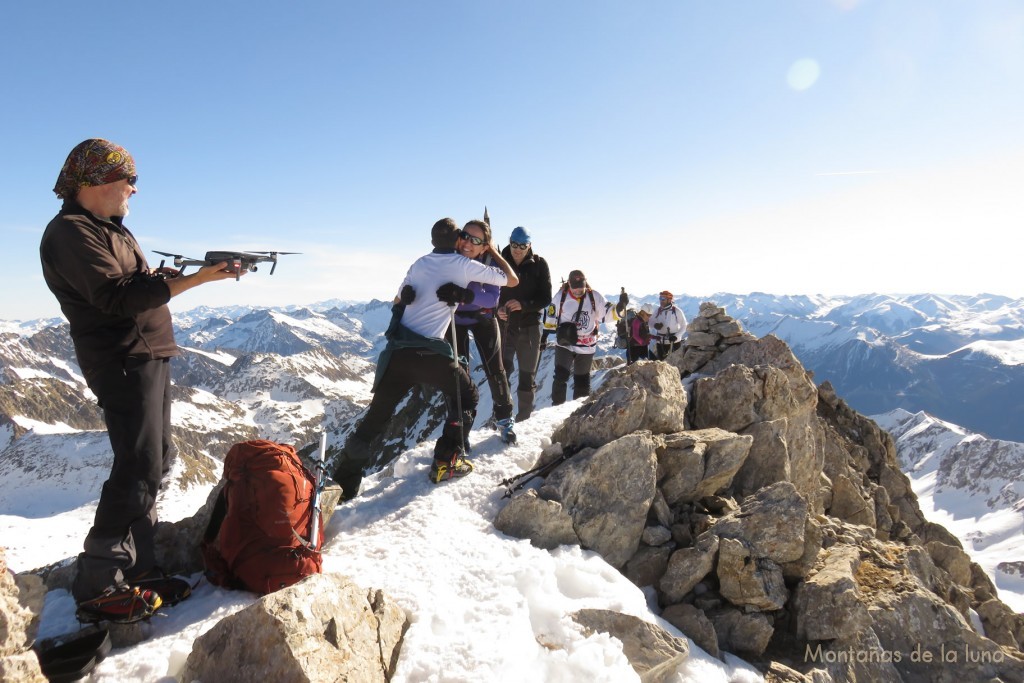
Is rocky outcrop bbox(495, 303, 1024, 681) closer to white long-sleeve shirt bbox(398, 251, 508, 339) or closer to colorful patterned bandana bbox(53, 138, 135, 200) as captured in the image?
white long-sleeve shirt bbox(398, 251, 508, 339)

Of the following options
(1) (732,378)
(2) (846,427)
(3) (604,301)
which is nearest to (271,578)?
(1) (732,378)

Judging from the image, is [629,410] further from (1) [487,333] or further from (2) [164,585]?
(2) [164,585]

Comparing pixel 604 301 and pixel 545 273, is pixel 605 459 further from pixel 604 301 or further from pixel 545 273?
pixel 604 301

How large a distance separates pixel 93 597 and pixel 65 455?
808 ft

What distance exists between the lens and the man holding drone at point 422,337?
308 inches

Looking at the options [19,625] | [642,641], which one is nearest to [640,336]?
[642,641]

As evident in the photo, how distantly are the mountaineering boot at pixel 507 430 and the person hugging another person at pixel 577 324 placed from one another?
493 centimetres

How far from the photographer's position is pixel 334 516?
24.5 feet

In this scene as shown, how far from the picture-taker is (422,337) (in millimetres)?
7859

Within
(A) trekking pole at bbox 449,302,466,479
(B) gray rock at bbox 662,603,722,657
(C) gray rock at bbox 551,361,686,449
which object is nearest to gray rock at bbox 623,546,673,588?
(B) gray rock at bbox 662,603,722,657

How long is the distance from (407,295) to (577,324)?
7.81 metres

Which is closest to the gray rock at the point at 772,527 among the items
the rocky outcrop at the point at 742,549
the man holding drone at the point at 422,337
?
the rocky outcrop at the point at 742,549

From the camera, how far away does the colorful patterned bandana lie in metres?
4.61

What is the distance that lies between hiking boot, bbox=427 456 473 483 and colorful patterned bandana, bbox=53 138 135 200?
5.75 meters
